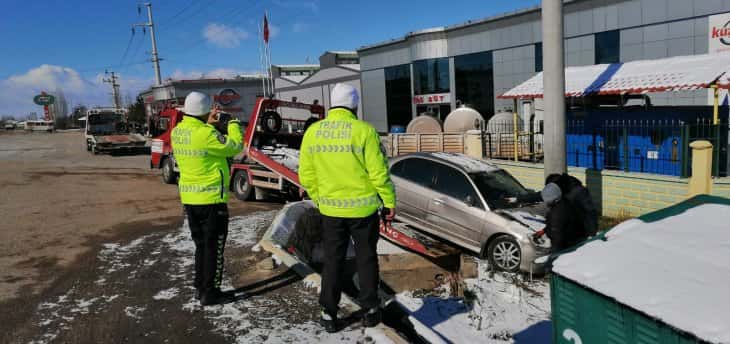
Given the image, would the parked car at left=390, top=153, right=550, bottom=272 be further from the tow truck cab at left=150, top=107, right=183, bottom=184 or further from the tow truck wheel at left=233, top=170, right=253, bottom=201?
the tow truck cab at left=150, top=107, right=183, bottom=184

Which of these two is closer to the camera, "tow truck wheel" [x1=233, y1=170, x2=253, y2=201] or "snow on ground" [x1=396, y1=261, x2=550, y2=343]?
"snow on ground" [x1=396, y1=261, x2=550, y2=343]

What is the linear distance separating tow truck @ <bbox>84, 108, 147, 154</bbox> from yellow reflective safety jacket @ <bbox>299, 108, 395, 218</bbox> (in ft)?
73.3

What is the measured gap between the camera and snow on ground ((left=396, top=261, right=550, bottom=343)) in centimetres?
422

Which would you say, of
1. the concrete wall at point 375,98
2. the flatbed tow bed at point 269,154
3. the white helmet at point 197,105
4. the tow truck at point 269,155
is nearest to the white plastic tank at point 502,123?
the flatbed tow bed at point 269,154

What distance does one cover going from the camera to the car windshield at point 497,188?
22.0ft

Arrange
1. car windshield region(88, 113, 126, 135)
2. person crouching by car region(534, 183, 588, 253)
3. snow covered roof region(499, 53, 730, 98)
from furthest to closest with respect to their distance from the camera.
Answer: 1. car windshield region(88, 113, 126, 135)
2. snow covered roof region(499, 53, 730, 98)
3. person crouching by car region(534, 183, 588, 253)

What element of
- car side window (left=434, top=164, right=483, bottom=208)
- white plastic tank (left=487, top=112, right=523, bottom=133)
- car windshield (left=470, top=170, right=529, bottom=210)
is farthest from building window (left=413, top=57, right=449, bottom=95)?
car side window (left=434, top=164, right=483, bottom=208)

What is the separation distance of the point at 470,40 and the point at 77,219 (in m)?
21.0

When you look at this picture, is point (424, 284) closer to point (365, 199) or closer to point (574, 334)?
point (365, 199)

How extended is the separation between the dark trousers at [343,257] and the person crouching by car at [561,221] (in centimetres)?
176

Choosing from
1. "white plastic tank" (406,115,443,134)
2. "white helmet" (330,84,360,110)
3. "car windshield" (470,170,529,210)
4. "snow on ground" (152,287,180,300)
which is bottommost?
"snow on ground" (152,287,180,300)

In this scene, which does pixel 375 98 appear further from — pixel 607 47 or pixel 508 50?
pixel 607 47

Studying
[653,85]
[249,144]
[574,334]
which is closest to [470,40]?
[653,85]

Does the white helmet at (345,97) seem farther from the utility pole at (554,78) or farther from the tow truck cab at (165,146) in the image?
the tow truck cab at (165,146)
